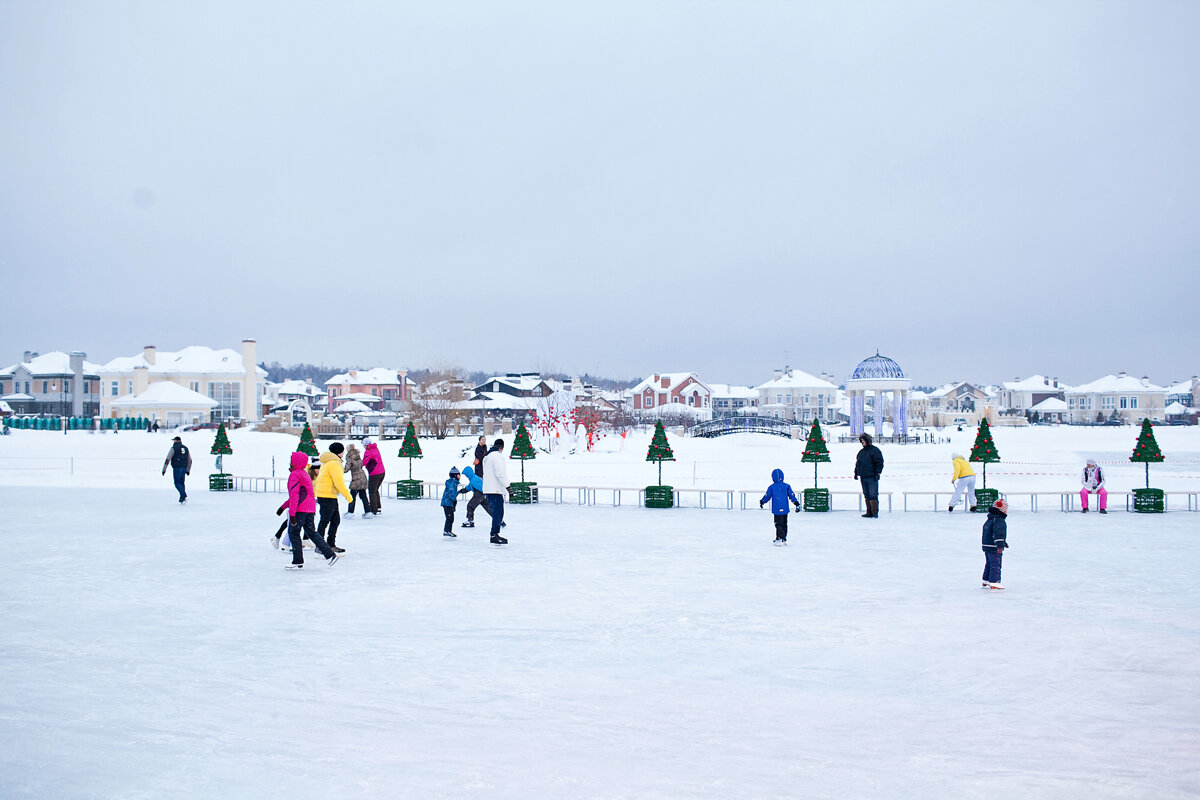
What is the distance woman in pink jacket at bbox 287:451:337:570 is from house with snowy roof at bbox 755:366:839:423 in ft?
338

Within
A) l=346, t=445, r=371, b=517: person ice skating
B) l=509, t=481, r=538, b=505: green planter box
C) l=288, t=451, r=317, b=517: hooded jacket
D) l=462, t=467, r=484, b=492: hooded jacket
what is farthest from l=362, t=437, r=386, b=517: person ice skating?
l=288, t=451, r=317, b=517: hooded jacket

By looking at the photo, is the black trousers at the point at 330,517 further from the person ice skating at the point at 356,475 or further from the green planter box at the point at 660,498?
the green planter box at the point at 660,498

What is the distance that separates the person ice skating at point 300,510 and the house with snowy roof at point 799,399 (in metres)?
103

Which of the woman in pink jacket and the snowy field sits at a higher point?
the woman in pink jacket

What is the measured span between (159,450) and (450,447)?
1557 cm

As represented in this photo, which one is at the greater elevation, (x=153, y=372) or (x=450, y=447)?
(x=153, y=372)

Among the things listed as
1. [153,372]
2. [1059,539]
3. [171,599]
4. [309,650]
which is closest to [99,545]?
[171,599]

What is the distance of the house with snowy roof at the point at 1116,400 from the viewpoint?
→ 371 ft

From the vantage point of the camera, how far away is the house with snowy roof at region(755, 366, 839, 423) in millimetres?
113750

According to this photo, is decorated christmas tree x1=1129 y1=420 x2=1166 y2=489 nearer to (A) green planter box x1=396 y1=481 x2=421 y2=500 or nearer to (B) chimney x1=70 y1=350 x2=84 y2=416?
(A) green planter box x1=396 y1=481 x2=421 y2=500

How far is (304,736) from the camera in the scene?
6129 millimetres

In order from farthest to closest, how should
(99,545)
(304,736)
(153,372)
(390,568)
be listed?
(153,372), (99,545), (390,568), (304,736)

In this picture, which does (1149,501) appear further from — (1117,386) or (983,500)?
(1117,386)

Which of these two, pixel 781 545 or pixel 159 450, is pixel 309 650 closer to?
pixel 781 545
